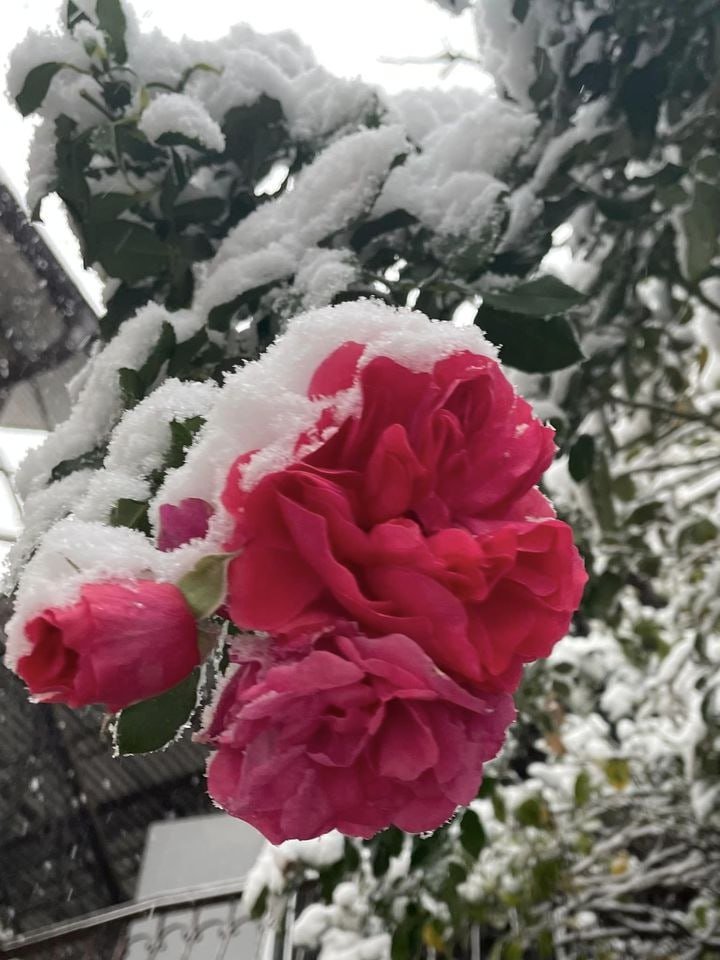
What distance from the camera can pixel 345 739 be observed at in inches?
9.4

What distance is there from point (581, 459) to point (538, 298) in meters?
0.42

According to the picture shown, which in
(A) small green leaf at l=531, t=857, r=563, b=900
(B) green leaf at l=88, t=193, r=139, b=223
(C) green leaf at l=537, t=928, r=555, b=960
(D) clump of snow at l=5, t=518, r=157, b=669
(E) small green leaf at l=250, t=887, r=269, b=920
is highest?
(B) green leaf at l=88, t=193, r=139, b=223

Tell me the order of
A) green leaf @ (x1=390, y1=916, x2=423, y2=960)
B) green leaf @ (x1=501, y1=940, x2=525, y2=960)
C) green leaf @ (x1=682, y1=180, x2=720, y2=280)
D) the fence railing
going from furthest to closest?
1. the fence railing
2. green leaf @ (x1=501, y1=940, x2=525, y2=960)
3. green leaf @ (x1=390, y1=916, x2=423, y2=960)
4. green leaf @ (x1=682, y1=180, x2=720, y2=280)

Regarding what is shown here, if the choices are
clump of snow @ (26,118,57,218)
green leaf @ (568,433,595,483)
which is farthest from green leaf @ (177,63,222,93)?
green leaf @ (568,433,595,483)

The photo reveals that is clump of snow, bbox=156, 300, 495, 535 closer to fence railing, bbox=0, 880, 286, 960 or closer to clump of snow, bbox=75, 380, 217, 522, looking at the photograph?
clump of snow, bbox=75, 380, 217, 522

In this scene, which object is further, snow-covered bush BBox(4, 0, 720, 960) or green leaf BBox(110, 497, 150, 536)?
snow-covered bush BBox(4, 0, 720, 960)

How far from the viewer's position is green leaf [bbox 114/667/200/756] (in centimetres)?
28

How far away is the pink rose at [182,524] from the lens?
0.27m

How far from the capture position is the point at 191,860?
2.03 metres

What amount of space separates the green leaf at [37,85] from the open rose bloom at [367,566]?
40 centimetres

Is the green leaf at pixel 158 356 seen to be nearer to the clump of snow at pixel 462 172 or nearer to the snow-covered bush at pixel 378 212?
the snow-covered bush at pixel 378 212

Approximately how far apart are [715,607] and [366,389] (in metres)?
1.22

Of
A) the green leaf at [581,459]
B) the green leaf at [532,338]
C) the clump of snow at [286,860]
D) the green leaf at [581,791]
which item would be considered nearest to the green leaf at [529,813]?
the green leaf at [581,791]

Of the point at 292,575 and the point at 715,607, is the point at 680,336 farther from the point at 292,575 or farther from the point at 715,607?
the point at 292,575
